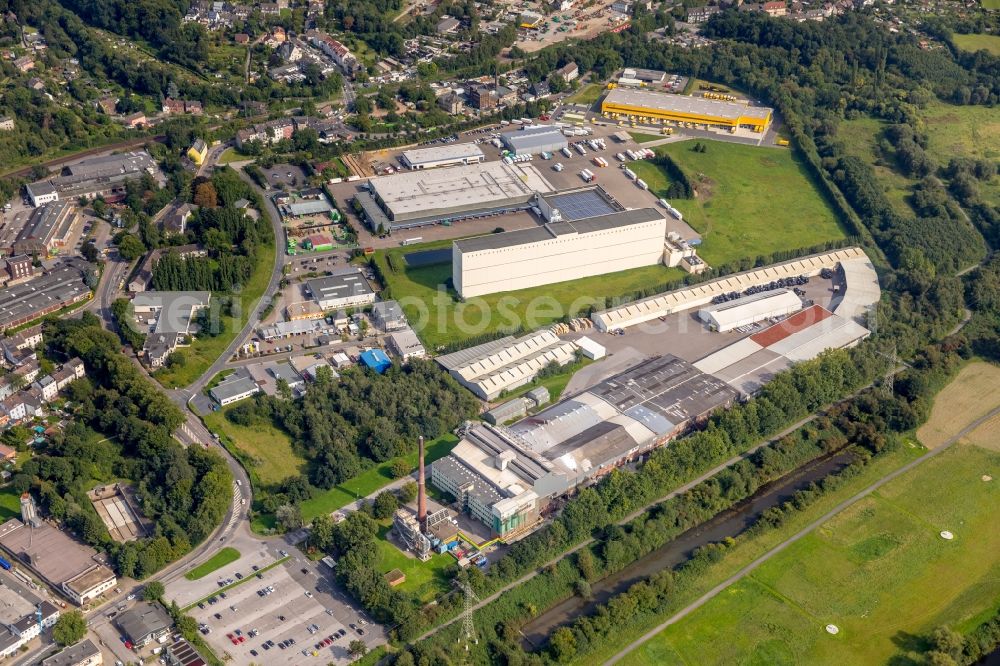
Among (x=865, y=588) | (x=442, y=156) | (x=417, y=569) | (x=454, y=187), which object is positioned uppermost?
(x=865, y=588)

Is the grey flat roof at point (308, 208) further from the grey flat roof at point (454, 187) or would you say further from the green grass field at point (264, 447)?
the green grass field at point (264, 447)

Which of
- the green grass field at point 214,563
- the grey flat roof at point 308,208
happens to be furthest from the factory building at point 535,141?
the green grass field at point 214,563

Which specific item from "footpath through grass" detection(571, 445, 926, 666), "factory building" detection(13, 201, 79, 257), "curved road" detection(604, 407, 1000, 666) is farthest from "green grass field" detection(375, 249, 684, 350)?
"factory building" detection(13, 201, 79, 257)

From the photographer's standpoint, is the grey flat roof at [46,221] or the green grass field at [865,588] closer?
the green grass field at [865,588]

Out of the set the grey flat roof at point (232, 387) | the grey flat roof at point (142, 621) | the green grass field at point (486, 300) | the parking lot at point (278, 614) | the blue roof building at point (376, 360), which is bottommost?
the green grass field at point (486, 300)

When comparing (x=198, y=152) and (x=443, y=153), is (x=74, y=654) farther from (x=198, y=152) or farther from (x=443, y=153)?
(x=443, y=153)

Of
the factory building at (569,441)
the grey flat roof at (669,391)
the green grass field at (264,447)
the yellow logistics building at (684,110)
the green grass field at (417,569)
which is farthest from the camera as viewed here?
the yellow logistics building at (684,110)

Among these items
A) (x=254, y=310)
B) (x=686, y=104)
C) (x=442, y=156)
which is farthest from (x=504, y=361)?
(x=686, y=104)

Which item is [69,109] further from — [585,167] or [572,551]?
[572,551]
